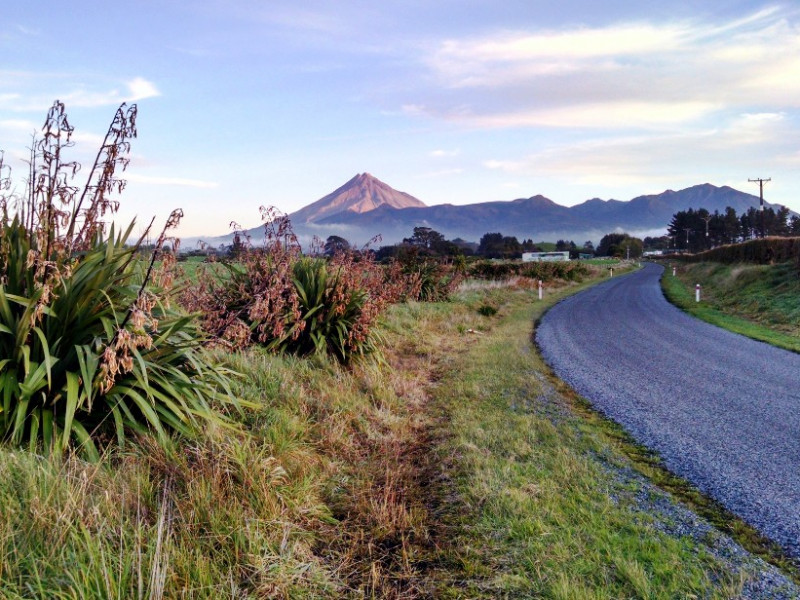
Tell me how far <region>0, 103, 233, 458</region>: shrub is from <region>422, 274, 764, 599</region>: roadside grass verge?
2.07 meters

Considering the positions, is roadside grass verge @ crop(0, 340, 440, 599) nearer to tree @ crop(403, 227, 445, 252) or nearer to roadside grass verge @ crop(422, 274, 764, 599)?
roadside grass verge @ crop(422, 274, 764, 599)

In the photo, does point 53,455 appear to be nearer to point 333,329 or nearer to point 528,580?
point 528,580

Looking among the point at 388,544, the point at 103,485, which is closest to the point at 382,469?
the point at 388,544

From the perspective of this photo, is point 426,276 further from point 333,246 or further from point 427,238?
point 427,238

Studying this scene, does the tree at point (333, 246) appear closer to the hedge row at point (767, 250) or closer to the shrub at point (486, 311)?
the shrub at point (486, 311)

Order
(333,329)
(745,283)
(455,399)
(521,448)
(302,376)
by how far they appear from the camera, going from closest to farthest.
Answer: (521,448)
(302,376)
(455,399)
(333,329)
(745,283)

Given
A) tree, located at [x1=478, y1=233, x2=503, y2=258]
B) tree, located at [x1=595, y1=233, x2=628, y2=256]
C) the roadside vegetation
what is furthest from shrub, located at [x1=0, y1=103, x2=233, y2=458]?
tree, located at [x1=595, y1=233, x2=628, y2=256]

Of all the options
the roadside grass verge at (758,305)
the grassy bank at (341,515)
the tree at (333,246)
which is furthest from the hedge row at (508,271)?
the grassy bank at (341,515)

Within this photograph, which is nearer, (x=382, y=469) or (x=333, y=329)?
(x=382, y=469)

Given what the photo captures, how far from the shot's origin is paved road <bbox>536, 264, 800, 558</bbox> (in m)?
4.14

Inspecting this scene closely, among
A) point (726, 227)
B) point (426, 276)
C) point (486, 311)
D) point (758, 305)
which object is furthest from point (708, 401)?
point (726, 227)

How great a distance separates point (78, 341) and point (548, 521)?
3587 mm

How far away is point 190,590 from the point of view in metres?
2.33

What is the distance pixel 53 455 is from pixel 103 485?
41cm
